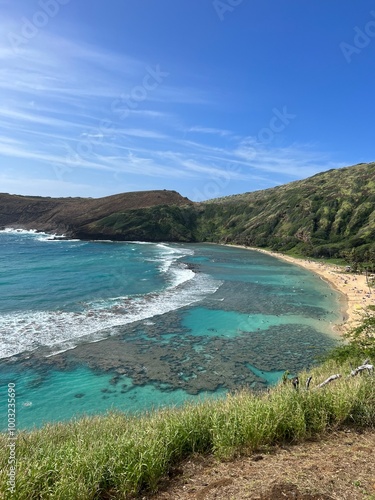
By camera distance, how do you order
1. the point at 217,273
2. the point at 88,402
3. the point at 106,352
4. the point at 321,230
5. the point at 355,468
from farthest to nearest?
the point at 321,230, the point at 217,273, the point at 106,352, the point at 88,402, the point at 355,468

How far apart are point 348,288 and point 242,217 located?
326ft

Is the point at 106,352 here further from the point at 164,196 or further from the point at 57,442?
the point at 164,196

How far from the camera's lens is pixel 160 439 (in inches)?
269

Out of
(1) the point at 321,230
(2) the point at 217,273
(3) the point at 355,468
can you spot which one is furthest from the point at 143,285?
(1) the point at 321,230

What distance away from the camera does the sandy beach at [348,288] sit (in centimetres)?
3676

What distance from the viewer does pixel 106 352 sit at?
25.2 meters

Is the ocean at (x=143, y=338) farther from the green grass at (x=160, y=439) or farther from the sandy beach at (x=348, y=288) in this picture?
the green grass at (x=160, y=439)

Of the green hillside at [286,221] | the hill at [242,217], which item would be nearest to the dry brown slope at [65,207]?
the hill at [242,217]

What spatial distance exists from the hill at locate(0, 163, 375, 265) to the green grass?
80564mm

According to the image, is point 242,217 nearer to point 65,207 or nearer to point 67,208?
point 67,208

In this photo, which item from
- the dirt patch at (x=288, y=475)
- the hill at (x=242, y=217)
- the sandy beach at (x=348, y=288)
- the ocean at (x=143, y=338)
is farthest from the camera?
the hill at (x=242, y=217)

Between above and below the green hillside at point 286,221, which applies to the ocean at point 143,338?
below

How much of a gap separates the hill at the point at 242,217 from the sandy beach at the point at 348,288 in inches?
414

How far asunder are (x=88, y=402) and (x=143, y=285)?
Result: 30897 millimetres
